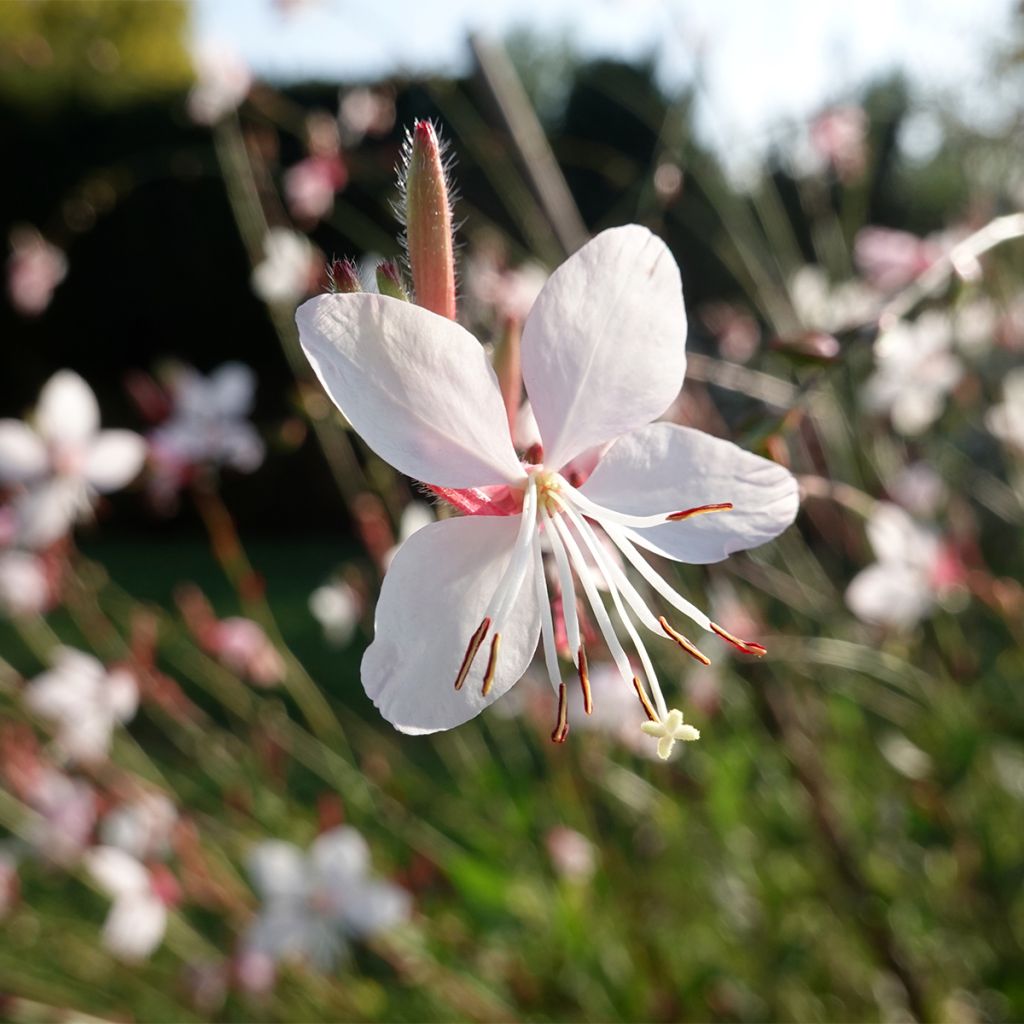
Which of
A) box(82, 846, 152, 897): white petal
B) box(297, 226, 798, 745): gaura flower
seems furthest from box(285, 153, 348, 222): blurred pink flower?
box(297, 226, 798, 745): gaura flower

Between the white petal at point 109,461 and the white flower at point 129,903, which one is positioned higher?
the white petal at point 109,461

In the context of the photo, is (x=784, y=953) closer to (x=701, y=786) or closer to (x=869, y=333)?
(x=701, y=786)

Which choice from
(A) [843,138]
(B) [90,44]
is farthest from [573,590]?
(B) [90,44]

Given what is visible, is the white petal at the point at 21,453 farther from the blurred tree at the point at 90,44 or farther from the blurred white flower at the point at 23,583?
the blurred tree at the point at 90,44

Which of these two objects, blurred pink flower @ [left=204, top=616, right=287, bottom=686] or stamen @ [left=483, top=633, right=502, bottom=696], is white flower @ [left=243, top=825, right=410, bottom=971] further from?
stamen @ [left=483, top=633, right=502, bottom=696]

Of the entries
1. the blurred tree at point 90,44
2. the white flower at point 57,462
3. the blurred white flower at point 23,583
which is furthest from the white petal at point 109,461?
the blurred tree at point 90,44

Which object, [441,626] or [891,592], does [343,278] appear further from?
[891,592]
